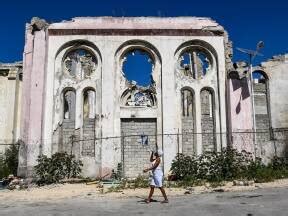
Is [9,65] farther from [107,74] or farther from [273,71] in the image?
[273,71]

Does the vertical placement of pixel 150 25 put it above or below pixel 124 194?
above

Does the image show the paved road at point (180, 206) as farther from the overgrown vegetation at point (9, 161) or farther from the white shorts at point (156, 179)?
the overgrown vegetation at point (9, 161)

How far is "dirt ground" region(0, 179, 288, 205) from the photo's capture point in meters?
13.4

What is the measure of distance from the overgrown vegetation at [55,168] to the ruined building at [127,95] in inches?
30.7

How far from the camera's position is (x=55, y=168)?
1755cm

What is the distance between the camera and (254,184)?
15.1m

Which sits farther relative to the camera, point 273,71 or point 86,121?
point 273,71

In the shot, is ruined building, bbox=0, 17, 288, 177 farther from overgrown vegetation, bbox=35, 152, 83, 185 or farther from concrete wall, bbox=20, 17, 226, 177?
overgrown vegetation, bbox=35, 152, 83, 185

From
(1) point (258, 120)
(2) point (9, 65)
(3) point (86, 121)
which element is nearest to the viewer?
(3) point (86, 121)

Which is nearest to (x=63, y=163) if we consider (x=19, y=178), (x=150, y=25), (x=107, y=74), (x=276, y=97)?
(x=19, y=178)

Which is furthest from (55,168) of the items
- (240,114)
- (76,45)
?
(240,114)

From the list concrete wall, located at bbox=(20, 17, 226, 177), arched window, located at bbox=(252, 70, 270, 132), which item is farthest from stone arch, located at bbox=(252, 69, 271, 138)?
concrete wall, located at bbox=(20, 17, 226, 177)


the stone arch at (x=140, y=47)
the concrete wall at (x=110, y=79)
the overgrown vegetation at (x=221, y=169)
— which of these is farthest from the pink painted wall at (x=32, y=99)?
the overgrown vegetation at (x=221, y=169)

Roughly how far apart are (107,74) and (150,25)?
3.02 m
